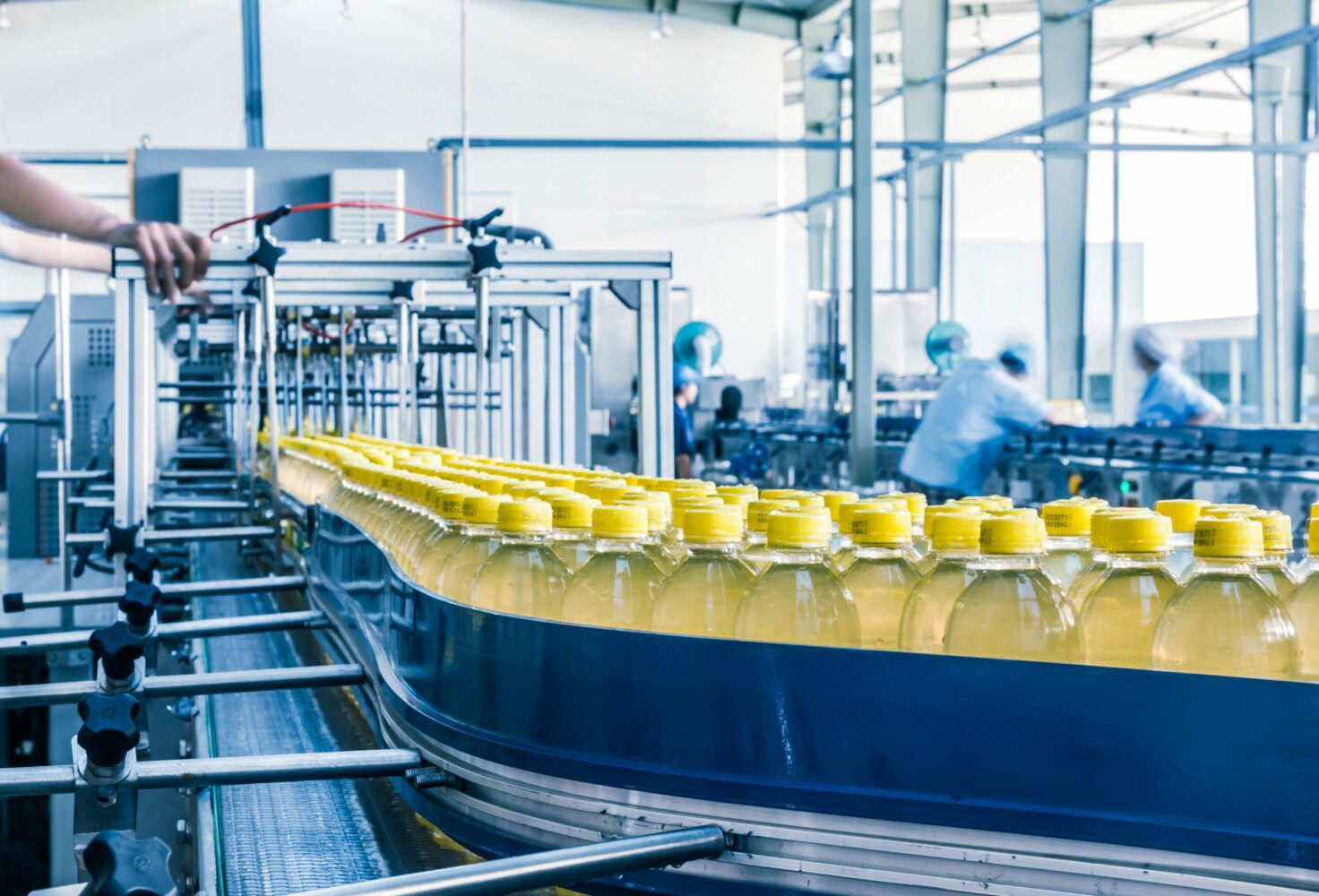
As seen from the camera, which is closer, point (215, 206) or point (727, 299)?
point (215, 206)

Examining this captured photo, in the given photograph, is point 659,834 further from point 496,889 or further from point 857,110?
point 857,110

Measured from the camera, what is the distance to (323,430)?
4.80m

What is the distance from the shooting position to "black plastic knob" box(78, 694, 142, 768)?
0.94 m

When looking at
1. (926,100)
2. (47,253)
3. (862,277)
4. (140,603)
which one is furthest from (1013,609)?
(926,100)

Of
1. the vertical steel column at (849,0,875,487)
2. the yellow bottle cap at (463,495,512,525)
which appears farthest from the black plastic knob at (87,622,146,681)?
the vertical steel column at (849,0,875,487)

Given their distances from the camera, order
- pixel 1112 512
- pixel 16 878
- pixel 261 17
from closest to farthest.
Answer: pixel 1112 512
pixel 16 878
pixel 261 17

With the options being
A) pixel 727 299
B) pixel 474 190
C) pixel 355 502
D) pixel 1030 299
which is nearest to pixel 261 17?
pixel 474 190

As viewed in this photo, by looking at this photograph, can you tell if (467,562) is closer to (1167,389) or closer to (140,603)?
(140,603)

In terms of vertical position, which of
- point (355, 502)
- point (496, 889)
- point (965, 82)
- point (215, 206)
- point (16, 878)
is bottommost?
point (16, 878)

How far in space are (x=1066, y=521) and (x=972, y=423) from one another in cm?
457

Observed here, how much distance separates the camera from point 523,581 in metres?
1.03

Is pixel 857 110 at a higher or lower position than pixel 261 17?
lower

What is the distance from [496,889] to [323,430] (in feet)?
13.8

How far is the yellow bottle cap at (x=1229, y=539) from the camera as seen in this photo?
778mm
